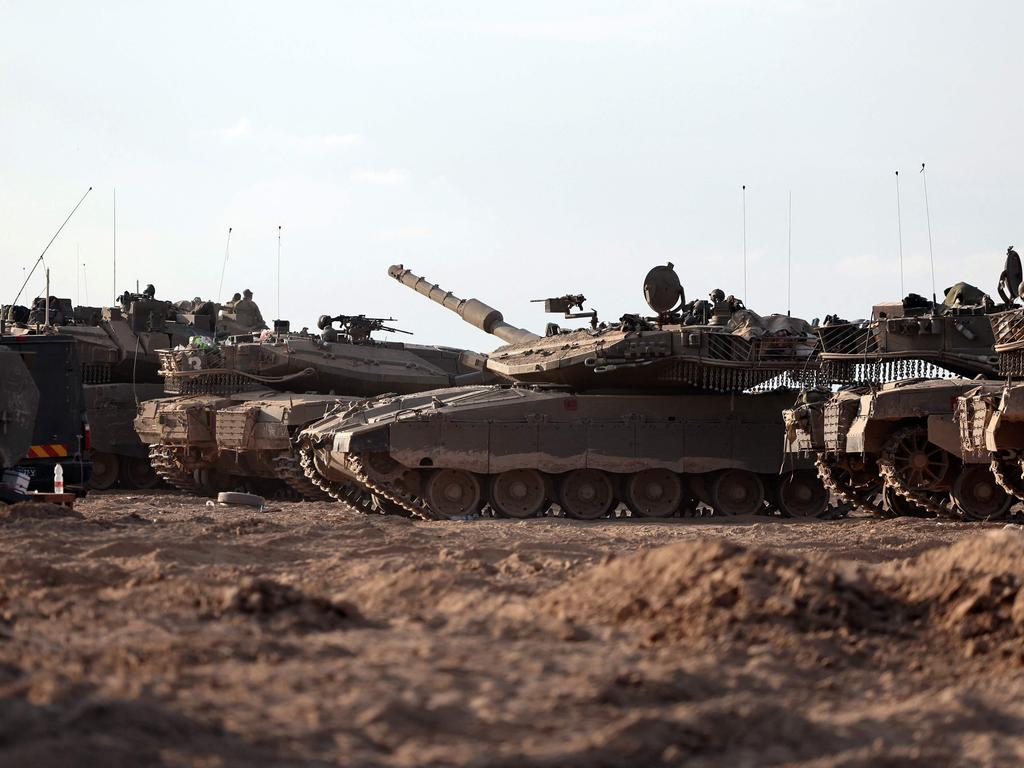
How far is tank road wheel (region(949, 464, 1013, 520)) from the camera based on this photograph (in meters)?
19.2

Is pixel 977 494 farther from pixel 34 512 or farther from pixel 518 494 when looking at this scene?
pixel 34 512

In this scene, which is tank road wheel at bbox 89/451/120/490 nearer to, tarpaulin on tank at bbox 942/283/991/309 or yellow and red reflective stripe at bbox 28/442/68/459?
yellow and red reflective stripe at bbox 28/442/68/459

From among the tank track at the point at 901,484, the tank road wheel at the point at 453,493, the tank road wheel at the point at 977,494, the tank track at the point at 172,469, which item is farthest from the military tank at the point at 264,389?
the tank road wheel at the point at 977,494

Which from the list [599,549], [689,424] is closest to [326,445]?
[689,424]

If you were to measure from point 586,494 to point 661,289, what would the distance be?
128 inches

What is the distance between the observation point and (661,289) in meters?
23.2

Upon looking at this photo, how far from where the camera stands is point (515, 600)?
8281mm

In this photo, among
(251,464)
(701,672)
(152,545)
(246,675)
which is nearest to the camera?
(246,675)

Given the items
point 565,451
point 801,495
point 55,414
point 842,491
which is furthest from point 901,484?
point 55,414

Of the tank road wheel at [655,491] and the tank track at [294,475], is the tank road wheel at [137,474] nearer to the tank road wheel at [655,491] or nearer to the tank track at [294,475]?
the tank track at [294,475]

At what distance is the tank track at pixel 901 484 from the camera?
62.7ft

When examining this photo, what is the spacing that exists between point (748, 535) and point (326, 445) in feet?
23.4

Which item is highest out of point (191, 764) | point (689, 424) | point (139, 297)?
point (139, 297)

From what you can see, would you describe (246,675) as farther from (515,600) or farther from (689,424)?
(689,424)
